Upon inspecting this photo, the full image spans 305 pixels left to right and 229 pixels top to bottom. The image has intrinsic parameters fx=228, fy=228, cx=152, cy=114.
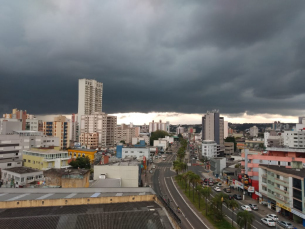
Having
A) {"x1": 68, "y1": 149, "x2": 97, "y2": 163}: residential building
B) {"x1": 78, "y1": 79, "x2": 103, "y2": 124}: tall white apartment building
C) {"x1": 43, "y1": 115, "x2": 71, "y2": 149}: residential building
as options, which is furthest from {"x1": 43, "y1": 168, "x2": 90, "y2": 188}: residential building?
{"x1": 78, "y1": 79, "x2": 103, "y2": 124}: tall white apartment building

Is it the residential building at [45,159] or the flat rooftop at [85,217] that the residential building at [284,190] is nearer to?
the flat rooftop at [85,217]

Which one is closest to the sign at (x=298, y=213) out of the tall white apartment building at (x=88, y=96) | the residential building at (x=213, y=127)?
the residential building at (x=213, y=127)

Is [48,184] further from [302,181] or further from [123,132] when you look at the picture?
[123,132]

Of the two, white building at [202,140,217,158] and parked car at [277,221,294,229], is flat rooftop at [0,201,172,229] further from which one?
white building at [202,140,217,158]

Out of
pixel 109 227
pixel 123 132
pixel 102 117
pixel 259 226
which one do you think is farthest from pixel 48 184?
pixel 123 132

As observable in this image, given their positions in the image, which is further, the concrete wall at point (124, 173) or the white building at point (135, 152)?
the white building at point (135, 152)

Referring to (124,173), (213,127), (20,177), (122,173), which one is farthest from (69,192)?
(213,127)
